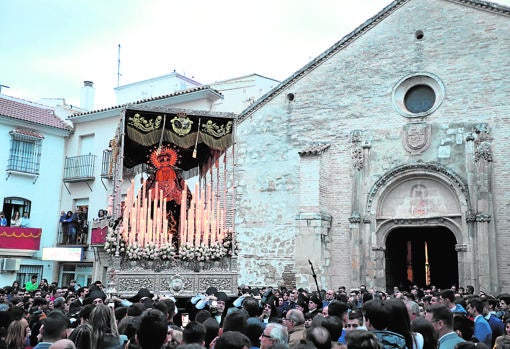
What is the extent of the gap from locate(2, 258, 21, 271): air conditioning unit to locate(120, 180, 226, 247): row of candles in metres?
12.7

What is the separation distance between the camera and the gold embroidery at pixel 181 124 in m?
12.5

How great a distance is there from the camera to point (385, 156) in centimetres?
1772

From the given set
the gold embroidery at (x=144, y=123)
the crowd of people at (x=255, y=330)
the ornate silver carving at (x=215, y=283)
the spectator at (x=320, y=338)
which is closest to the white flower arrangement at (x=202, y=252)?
the ornate silver carving at (x=215, y=283)

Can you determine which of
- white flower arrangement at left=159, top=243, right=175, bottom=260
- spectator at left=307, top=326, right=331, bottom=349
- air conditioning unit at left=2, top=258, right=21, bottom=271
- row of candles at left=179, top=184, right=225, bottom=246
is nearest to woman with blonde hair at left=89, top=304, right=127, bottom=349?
spectator at left=307, top=326, right=331, bottom=349

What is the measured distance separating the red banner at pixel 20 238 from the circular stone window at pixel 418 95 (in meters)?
16.1

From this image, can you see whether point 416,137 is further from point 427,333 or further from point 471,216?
point 427,333

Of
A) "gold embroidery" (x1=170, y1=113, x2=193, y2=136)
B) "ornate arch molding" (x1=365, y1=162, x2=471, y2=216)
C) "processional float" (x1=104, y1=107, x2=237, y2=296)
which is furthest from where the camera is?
"ornate arch molding" (x1=365, y1=162, x2=471, y2=216)

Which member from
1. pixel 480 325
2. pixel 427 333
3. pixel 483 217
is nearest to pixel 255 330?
pixel 427 333

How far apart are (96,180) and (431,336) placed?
69.9ft

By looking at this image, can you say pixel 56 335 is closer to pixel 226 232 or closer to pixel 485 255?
pixel 226 232

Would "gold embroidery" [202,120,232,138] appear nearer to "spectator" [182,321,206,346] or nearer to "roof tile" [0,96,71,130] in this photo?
"spectator" [182,321,206,346]

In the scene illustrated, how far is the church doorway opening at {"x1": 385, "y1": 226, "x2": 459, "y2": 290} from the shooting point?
19062mm

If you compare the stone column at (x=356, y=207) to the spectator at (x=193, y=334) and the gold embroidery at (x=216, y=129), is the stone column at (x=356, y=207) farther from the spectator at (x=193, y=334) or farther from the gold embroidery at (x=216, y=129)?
the spectator at (x=193, y=334)

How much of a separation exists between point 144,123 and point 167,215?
2266 mm
